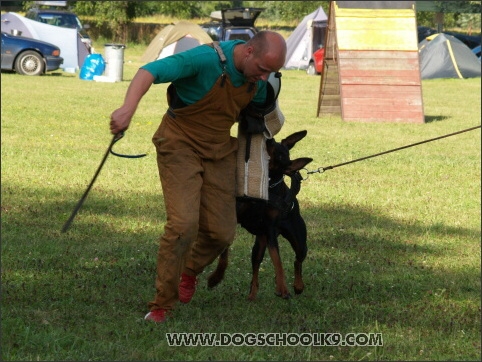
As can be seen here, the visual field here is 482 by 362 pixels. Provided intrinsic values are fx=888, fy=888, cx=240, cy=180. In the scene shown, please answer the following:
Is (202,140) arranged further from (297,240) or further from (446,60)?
(446,60)

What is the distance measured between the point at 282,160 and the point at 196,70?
106cm

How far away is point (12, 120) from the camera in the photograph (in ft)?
47.6

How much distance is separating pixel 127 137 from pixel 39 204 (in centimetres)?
498

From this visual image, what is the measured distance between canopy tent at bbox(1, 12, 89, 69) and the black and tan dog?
23416mm

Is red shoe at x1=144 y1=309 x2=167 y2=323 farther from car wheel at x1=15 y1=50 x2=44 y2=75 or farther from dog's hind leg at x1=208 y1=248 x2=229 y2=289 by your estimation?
car wheel at x1=15 y1=50 x2=44 y2=75

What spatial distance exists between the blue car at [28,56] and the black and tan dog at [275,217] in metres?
19.6

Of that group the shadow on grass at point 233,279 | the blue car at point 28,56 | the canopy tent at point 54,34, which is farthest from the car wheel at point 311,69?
the shadow on grass at point 233,279

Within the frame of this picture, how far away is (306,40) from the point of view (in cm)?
3350

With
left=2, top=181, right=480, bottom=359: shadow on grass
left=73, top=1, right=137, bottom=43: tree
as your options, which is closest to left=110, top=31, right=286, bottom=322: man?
left=2, top=181, right=480, bottom=359: shadow on grass

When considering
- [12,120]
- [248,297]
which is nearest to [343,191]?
[248,297]

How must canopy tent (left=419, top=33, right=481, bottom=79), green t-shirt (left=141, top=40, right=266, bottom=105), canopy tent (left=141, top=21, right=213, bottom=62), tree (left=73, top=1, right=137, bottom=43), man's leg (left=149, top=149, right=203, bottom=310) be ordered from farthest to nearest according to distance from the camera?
tree (left=73, top=1, right=137, bottom=43), canopy tent (left=419, top=33, right=481, bottom=79), canopy tent (left=141, top=21, right=213, bottom=62), man's leg (left=149, top=149, right=203, bottom=310), green t-shirt (left=141, top=40, right=266, bottom=105)

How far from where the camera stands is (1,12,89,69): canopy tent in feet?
91.8

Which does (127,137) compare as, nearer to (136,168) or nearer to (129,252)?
(136,168)

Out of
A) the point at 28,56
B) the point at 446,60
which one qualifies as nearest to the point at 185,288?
the point at 28,56
